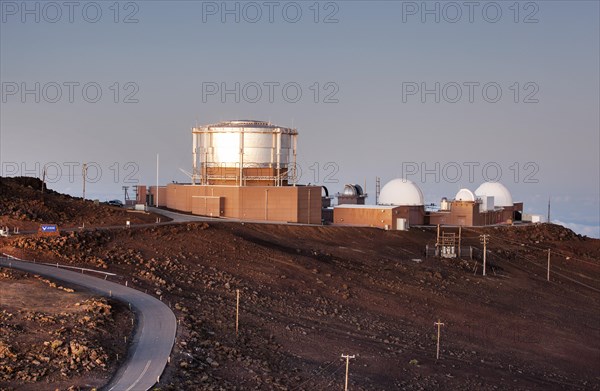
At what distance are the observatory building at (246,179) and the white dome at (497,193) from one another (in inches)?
1236

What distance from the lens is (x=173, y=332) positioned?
3080 centimetres

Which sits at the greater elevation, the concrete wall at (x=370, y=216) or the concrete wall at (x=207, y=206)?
the concrete wall at (x=207, y=206)

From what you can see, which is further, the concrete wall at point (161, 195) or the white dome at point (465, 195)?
the white dome at point (465, 195)

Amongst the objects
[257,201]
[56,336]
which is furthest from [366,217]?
[56,336]

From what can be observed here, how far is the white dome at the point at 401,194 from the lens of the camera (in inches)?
3034

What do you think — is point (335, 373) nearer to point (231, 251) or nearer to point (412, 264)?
point (231, 251)

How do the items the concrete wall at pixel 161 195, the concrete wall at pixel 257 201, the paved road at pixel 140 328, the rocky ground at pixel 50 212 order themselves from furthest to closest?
the concrete wall at pixel 161 195 → the concrete wall at pixel 257 201 → the rocky ground at pixel 50 212 → the paved road at pixel 140 328

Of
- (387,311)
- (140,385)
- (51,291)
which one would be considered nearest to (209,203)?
(387,311)

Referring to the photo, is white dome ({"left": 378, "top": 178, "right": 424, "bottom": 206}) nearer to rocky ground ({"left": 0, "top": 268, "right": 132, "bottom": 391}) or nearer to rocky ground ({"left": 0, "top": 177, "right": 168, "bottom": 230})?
rocky ground ({"left": 0, "top": 177, "right": 168, "bottom": 230})

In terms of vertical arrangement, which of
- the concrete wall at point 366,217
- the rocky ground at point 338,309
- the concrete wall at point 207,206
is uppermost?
the concrete wall at point 207,206

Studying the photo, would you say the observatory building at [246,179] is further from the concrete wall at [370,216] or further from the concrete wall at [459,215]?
the concrete wall at [459,215]

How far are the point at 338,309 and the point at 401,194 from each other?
37694mm

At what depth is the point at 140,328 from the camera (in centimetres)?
3084

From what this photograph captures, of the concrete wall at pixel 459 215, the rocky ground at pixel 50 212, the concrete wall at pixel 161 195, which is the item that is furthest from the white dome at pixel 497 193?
the rocky ground at pixel 50 212
